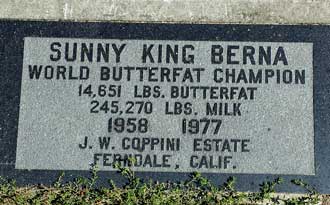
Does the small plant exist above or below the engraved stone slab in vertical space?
below

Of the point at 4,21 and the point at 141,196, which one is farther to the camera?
the point at 4,21

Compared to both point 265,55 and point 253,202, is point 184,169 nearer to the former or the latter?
point 253,202

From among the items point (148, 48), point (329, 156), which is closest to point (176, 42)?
point (148, 48)

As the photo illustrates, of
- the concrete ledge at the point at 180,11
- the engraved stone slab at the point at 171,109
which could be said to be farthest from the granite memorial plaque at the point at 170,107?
the concrete ledge at the point at 180,11

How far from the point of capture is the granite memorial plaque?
14.2ft

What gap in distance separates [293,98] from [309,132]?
32 cm

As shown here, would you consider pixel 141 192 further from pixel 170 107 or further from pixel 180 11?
pixel 180 11

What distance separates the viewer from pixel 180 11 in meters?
4.61

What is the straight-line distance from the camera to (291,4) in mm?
4602

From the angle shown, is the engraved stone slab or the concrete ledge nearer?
the engraved stone slab

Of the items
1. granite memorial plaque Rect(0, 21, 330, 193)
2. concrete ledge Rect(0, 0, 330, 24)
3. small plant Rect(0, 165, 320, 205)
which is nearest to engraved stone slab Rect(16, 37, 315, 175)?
granite memorial plaque Rect(0, 21, 330, 193)

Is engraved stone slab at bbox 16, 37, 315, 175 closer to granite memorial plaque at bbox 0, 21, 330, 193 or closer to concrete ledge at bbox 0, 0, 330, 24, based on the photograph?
granite memorial plaque at bbox 0, 21, 330, 193

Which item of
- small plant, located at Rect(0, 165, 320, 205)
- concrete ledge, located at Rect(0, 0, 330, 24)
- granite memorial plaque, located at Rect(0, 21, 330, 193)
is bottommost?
small plant, located at Rect(0, 165, 320, 205)

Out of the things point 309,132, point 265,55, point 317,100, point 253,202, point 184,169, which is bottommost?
point 253,202
